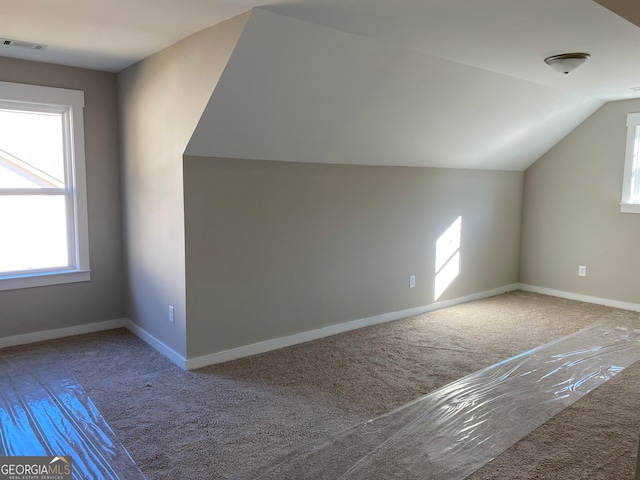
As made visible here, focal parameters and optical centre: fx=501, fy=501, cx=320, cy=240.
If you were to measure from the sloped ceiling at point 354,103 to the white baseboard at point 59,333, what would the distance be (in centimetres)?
194

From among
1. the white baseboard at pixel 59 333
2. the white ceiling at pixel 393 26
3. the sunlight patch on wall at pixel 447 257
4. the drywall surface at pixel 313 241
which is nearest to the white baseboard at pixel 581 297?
the drywall surface at pixel 313 241

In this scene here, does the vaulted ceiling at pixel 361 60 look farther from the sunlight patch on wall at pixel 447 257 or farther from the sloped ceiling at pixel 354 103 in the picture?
the sunlight patch on wall at pixel 447 257

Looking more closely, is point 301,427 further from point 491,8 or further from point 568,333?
point 568,333

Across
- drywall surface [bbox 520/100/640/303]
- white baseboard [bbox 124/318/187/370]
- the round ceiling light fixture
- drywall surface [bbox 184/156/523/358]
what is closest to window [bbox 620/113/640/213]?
drywall surface [bbox 520/100/640/303]

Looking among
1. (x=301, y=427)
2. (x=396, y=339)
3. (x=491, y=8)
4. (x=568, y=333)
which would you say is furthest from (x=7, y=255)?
(x=568, y=333)

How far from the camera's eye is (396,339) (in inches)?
163

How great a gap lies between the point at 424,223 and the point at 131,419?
316 cm

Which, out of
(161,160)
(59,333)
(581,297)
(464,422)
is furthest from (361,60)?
(581,297)

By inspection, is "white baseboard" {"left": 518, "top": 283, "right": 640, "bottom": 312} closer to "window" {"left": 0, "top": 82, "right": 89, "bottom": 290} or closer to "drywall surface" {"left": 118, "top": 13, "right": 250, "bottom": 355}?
"drywall surface" {"left": 118, "top": 13, "right": 250, "bottom": 355}

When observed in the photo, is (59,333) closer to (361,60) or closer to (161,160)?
(161,160)

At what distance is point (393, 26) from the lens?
2.77 m

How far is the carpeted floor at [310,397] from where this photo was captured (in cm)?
239

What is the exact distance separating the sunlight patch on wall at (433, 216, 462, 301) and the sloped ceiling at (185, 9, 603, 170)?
27.6 inches

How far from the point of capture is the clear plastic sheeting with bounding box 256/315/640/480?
230cm
